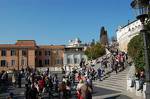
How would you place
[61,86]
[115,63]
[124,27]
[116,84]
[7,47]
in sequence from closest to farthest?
1. [61,86]
2. [116,84]
3. [115,63]
4. [124,27]
5. [7,47]

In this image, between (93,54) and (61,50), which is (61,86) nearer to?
(93,54)

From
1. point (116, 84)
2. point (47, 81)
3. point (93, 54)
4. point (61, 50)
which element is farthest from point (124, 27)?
point (47, 81)

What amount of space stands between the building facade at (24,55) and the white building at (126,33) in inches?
1065

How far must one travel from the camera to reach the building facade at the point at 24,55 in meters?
95.4

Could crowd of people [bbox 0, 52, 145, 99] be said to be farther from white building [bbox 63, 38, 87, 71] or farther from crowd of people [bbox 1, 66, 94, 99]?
white building [bbox 63, 38, 87, 71]

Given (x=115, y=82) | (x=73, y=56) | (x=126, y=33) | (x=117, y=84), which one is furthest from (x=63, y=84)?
(x=73, y=56)

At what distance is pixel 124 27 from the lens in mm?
73875

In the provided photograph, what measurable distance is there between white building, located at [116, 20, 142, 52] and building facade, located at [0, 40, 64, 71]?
27.0 m

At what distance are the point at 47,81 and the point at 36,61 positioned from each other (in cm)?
7392

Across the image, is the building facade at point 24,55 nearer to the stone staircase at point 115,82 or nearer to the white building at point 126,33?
the white building at point 126,33

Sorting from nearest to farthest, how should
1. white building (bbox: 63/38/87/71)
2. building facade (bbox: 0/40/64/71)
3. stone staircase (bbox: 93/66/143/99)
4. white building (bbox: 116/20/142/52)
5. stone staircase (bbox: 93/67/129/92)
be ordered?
stone staircase (bbox: 93/66/143/99), stone staircase (bbox: 93/67/129/92), white building (bbox: 116/20/142/52), building facade (bbox: 0/40/64/71), white building (bbox: 63/38/87/71)

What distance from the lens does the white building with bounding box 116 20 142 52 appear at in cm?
6388

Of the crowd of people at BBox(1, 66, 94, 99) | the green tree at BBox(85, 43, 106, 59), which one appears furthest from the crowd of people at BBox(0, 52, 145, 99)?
the green tree at BBox(85, 43, 106, 59)

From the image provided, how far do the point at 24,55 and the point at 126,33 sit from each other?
116 ft
